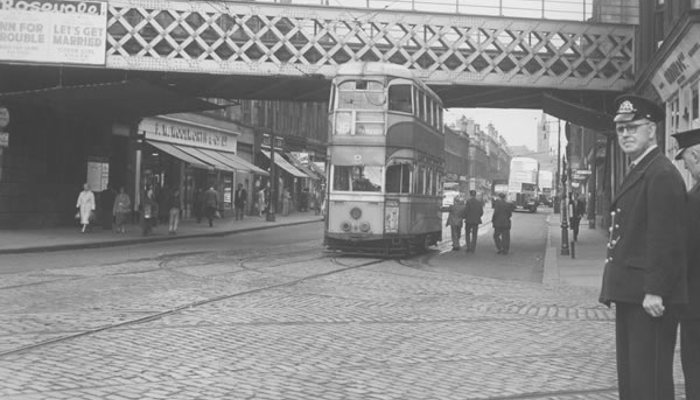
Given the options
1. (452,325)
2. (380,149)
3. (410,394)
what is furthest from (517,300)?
(380,149)

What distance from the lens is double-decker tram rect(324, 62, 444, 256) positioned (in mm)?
18203

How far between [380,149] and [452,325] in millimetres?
9730

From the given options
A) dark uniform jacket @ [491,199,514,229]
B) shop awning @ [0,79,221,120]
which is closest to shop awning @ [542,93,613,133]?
dark uniform jacket @ [491,199,514,229]

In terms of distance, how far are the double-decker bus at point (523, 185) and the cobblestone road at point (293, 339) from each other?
5167 centimetres

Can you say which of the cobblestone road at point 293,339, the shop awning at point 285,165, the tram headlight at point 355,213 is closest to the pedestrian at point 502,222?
the tram headlight at point 355,213

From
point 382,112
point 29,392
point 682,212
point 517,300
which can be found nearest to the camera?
point 682,212

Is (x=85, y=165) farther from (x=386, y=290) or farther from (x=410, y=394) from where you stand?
(x=410, y=394)

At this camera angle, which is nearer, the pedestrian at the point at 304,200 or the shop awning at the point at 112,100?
the shop awning at the point at 112,100

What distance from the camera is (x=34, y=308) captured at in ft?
29.9

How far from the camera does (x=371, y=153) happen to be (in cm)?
1820

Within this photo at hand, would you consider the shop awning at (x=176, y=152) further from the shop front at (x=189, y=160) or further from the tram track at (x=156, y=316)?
the tram track at (x=156, y=316)

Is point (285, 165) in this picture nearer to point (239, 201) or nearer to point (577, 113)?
point (239, 201)

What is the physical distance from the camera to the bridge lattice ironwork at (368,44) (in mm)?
21141

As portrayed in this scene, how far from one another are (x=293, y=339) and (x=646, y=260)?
4.43 meters
